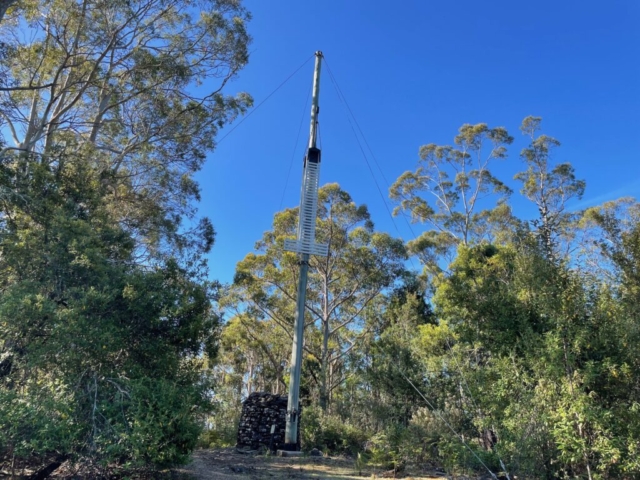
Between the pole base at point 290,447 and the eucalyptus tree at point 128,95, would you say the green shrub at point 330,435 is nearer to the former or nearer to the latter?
the pole base at point 290,447

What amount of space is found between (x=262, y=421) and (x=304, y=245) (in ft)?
15.3

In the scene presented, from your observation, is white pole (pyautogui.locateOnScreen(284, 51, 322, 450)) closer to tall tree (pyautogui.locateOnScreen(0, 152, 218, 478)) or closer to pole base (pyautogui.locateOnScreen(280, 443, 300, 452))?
pole base (pyautogui.locateOnScreen(280, 443, 300, 452))

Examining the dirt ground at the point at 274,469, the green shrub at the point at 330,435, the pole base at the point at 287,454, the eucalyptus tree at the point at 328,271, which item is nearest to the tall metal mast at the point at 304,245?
the pole base at the point at 287,454

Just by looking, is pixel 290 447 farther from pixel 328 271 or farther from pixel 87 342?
pixel 328 271

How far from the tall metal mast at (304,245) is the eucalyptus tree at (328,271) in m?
6.35

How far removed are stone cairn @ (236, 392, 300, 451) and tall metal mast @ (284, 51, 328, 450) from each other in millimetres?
767

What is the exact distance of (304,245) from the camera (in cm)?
1070

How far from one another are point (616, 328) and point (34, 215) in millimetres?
8195

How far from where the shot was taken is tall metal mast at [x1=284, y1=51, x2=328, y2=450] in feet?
31.8

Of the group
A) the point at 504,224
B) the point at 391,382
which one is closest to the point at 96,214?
the point at 391,382

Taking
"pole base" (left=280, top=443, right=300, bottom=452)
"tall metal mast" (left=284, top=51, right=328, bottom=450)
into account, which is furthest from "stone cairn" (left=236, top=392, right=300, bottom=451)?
"tall metal mast" (left=284, top=51, right=328, bottom=450)

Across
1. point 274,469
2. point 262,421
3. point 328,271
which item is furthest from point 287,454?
point 328,271

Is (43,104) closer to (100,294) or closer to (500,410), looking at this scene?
(100,294)

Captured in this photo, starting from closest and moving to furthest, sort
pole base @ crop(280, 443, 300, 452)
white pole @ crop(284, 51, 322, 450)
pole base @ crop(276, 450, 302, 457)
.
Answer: pole base @ crop(276, 450, 302, 457) → pole base @ crop(280, 443, 300, 452) → white pole @ crop(284, 51, 322, 450)
